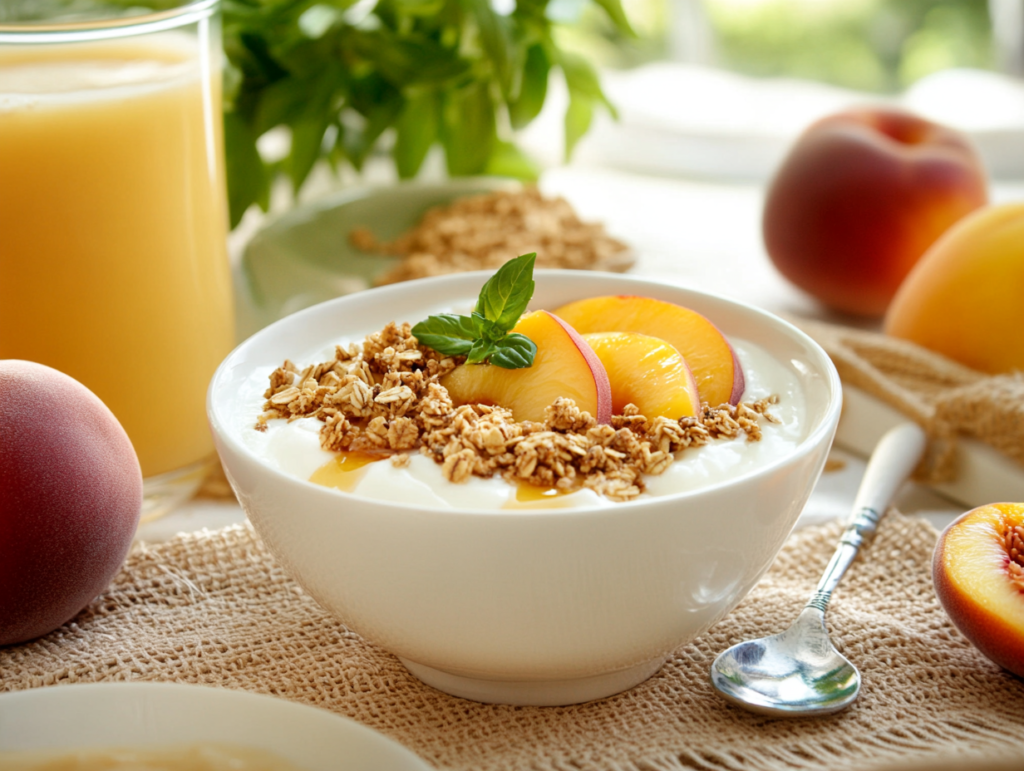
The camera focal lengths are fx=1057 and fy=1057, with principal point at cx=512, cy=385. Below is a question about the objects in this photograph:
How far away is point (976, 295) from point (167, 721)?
1.06m

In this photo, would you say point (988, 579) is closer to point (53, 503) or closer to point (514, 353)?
point (514, 353)

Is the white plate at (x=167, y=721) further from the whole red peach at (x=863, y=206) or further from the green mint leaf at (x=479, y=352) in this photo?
the whole red peach at (x=863, y=206)

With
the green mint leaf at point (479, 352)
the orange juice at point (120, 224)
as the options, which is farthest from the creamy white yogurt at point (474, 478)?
the orange juice at point (120, 224)

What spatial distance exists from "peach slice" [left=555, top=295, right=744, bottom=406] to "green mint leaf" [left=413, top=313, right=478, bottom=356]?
0.13 m

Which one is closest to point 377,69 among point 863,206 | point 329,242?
point 329,242

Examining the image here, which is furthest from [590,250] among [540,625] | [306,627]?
[540,625]

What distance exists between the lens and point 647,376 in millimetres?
825

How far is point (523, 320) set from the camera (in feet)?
2.82

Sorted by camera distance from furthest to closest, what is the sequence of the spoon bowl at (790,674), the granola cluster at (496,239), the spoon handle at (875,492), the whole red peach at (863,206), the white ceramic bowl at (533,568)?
the whole red peach at (863,206), the granola cluster at (496,239), the spoon handle at (875,492), the spoon bowl at (790,674), the white ceramic bowl at (533,568)

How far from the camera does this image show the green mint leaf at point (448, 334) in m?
0.85

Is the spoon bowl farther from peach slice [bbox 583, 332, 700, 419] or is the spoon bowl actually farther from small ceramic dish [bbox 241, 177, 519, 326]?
small ceramic dish [bbox 241, 177, 519, 326]

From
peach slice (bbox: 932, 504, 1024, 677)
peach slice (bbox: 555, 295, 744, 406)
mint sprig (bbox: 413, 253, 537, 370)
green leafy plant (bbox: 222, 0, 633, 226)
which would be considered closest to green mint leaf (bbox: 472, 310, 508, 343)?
mint sprig (bbox: 413, 253, 537, 370)

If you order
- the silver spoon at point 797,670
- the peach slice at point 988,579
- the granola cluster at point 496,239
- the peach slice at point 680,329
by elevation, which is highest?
the peach slice at point 680,329

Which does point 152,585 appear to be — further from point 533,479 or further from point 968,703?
point 968,703
